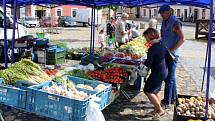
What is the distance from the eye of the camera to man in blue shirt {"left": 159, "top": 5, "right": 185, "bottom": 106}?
665cm

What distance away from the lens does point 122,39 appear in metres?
12.8

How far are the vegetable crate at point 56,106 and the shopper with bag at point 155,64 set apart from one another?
1683mm

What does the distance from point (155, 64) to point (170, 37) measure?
0.95 meters

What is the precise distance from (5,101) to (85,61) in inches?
154

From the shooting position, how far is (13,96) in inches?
204

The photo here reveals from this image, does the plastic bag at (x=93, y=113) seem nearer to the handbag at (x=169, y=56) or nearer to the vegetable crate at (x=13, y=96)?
the vegetable crate at (x=13, y=96)

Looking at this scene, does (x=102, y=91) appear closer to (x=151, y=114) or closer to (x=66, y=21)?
(x=151, y=114)

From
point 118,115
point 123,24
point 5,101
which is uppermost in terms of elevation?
point 123,24

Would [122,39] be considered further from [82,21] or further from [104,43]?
[82,21]

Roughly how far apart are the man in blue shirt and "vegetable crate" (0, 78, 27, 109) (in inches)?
115

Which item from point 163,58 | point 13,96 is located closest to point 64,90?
point 13,96

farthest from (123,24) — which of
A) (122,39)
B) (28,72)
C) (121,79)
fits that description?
(28,72)

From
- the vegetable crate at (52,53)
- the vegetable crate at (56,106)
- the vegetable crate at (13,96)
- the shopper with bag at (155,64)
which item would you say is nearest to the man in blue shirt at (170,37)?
the shopper with bag at (155,64)

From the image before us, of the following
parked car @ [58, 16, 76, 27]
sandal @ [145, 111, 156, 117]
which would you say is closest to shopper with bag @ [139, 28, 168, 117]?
sandal @ [145, 111, 156, 117]
